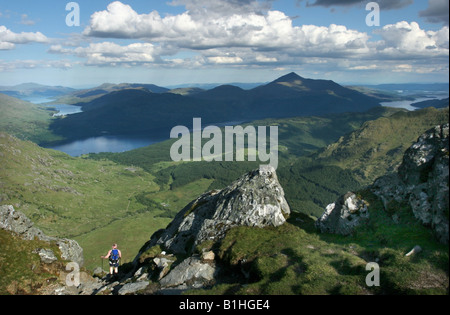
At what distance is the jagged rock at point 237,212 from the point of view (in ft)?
131

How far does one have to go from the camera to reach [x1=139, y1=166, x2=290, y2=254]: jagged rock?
131 ft

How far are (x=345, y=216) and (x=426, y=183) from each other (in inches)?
372

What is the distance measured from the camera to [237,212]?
4134 cm

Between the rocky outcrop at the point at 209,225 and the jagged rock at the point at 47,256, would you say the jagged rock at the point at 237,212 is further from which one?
the jagged rock at the point at 47,256

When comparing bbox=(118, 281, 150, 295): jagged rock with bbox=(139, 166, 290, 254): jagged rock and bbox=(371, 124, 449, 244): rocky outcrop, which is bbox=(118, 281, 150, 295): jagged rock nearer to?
bbox=(139, 166, 290, 254): jagged rock

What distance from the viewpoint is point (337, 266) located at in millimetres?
27109

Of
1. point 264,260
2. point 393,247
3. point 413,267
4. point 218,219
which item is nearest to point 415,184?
point 393,247

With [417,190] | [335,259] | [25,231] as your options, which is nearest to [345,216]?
[417,190]

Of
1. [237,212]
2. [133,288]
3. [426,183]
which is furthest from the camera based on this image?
[237,212]

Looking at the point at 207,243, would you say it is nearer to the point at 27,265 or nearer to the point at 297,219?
the point at 297,219

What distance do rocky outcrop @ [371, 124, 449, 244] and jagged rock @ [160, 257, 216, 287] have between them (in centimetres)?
2219

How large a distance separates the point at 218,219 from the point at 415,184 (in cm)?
2499

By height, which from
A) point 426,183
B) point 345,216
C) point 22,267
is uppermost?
point 426,183

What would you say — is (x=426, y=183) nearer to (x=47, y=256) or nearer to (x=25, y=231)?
(x=47, y=256)
